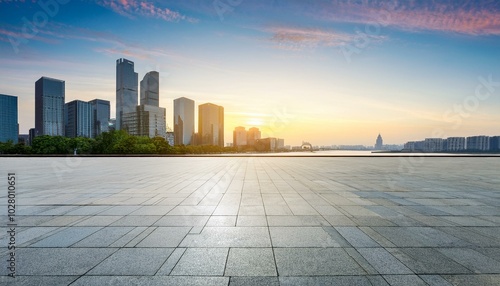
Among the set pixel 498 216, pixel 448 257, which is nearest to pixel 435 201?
pixel 498 216

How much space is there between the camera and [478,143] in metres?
192

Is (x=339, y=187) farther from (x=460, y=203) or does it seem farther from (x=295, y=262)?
(x=295, y=262)

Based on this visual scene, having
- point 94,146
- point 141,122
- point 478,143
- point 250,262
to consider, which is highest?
point 141,122

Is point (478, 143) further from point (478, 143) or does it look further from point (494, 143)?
point (494, 143)

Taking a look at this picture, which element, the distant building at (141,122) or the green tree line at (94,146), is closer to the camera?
the green tree line at (94,146)

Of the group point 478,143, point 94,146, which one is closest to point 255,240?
point 94,146

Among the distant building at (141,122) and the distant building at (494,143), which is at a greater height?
the distant building at (141,122)

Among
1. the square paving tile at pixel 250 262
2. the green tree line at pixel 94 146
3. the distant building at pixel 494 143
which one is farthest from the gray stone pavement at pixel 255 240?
the distant building at pixel 494 143

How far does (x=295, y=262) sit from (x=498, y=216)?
723 cm

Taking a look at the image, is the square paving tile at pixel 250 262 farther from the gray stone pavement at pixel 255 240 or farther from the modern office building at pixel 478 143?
the modern office building at pixel 478 143

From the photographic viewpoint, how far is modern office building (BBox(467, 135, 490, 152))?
188 metres

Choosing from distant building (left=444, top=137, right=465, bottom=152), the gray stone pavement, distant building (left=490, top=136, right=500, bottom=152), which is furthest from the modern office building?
the gray stone pavement

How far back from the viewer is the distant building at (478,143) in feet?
616

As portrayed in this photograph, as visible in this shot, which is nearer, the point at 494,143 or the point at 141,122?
the point at 494,143
